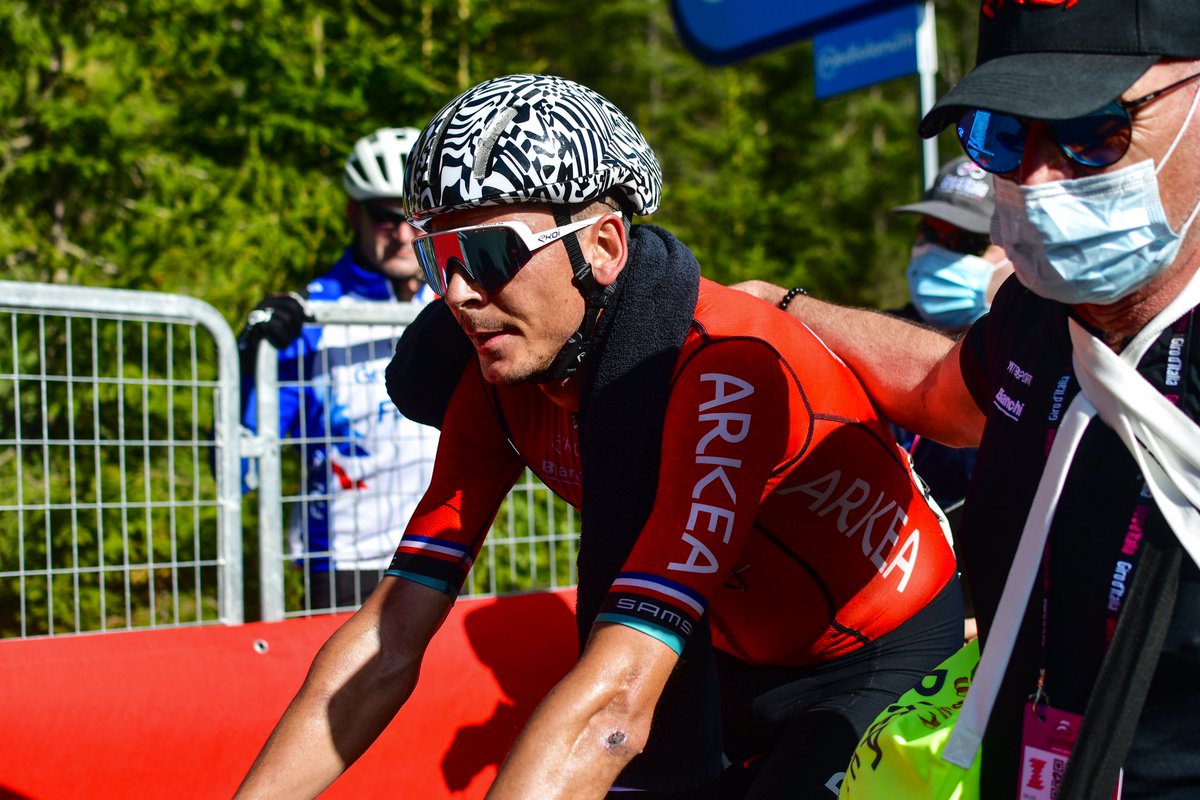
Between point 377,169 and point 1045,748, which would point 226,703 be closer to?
point 377,169

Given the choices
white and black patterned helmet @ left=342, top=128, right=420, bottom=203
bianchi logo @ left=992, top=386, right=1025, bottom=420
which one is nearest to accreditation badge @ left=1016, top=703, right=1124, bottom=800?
bianchi logo @ left=992, top=386, right=1025, bottom=420

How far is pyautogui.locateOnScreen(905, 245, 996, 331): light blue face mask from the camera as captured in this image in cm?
435

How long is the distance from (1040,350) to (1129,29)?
1.65 feet

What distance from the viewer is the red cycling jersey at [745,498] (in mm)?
2088

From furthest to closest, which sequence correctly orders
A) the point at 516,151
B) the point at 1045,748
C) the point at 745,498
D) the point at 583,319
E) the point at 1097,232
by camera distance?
1. the point at 583,319
2. the point at 516,151
3. the point at 745,498
4. the point at 1045,748
5. the point at 1097,232

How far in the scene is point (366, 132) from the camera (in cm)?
848

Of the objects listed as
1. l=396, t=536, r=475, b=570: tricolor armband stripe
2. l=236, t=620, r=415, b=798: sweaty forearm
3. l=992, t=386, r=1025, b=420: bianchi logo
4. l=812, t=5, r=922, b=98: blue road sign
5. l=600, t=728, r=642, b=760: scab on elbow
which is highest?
l=812, t=5, r=922, b=98: blue road sign

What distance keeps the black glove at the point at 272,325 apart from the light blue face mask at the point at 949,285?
2216 mm

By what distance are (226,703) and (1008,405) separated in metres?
2.77

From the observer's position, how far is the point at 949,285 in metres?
4.38

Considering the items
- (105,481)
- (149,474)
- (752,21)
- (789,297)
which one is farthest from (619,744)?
(752,21)

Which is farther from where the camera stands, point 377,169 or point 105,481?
point 377,169

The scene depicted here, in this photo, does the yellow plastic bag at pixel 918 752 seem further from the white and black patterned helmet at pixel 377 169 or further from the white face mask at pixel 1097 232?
the white and black patterned helmet at pixel 377 169

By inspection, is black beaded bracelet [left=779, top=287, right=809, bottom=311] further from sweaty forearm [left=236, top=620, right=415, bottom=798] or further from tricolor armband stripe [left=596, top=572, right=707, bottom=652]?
sweaty forearm [left=236, top=620, right=415, bottom=798]
